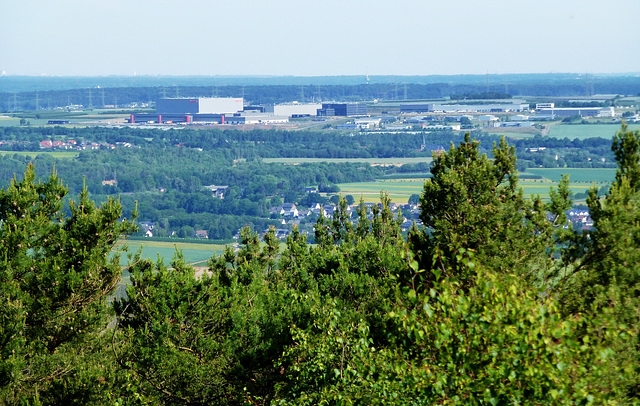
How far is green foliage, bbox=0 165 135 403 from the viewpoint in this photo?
15.5m

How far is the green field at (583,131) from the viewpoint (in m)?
151

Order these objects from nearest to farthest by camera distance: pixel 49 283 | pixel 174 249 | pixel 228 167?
1. pixel 49 283
2. pixel 174 249
3. pixel 228 167

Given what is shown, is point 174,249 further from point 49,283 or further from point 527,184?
point 49,283

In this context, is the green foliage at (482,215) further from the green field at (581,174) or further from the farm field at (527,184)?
the green field at (581,174)

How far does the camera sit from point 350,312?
16.0 m

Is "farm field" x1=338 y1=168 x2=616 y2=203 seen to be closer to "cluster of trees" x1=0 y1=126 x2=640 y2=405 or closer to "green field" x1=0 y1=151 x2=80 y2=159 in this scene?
"green field" x1=0 y1=151 x2=80 y2=159

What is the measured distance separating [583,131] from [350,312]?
492 feet

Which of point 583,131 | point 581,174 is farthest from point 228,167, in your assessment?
point 581,174

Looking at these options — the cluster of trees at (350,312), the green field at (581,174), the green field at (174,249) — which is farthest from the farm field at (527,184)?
the cluster of trees at (350,312)

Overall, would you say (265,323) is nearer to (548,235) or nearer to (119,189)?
(548,235)

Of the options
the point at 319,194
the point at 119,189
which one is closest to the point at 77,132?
the point at 119,189

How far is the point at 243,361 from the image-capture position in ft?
51.3

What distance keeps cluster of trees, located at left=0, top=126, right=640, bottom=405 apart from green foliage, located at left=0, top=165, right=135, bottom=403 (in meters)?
0.03

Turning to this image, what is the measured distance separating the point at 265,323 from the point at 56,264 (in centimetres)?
408
